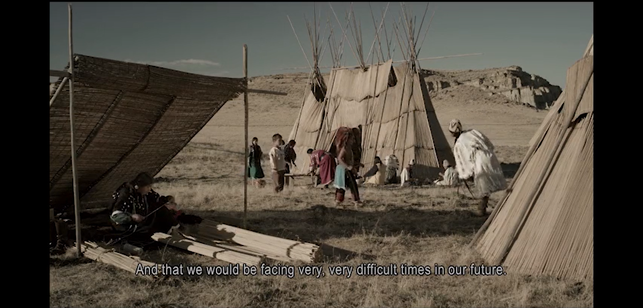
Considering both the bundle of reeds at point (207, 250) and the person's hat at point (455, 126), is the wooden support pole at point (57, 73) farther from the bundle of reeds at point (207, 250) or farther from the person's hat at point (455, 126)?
the person's hat at point (455, 126)

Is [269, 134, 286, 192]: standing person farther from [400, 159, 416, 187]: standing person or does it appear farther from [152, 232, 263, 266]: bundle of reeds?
[152, 232, 263, 266]: bundle of reeds

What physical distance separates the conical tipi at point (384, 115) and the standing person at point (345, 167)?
3.84m

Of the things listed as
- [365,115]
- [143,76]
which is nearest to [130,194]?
[143,76]

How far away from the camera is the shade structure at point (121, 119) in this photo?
179 inches

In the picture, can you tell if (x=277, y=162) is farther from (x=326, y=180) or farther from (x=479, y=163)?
(x=479, y=163)

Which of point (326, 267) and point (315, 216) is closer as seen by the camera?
point (326, 267)

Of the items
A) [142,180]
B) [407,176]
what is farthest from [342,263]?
[407,176]

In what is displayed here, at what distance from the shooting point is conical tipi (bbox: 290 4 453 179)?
11.2 meters

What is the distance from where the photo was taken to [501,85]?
4522 cm

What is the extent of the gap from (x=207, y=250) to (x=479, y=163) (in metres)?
3.43

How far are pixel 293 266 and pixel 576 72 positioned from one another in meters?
2.68

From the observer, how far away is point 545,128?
4.67 m

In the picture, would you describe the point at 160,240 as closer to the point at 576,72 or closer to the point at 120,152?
the point at 120,152

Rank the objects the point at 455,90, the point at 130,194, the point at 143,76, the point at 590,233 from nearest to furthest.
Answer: the point at 590,233 < the point at 143,76 < the point at 130,194 < the point at 455,90
